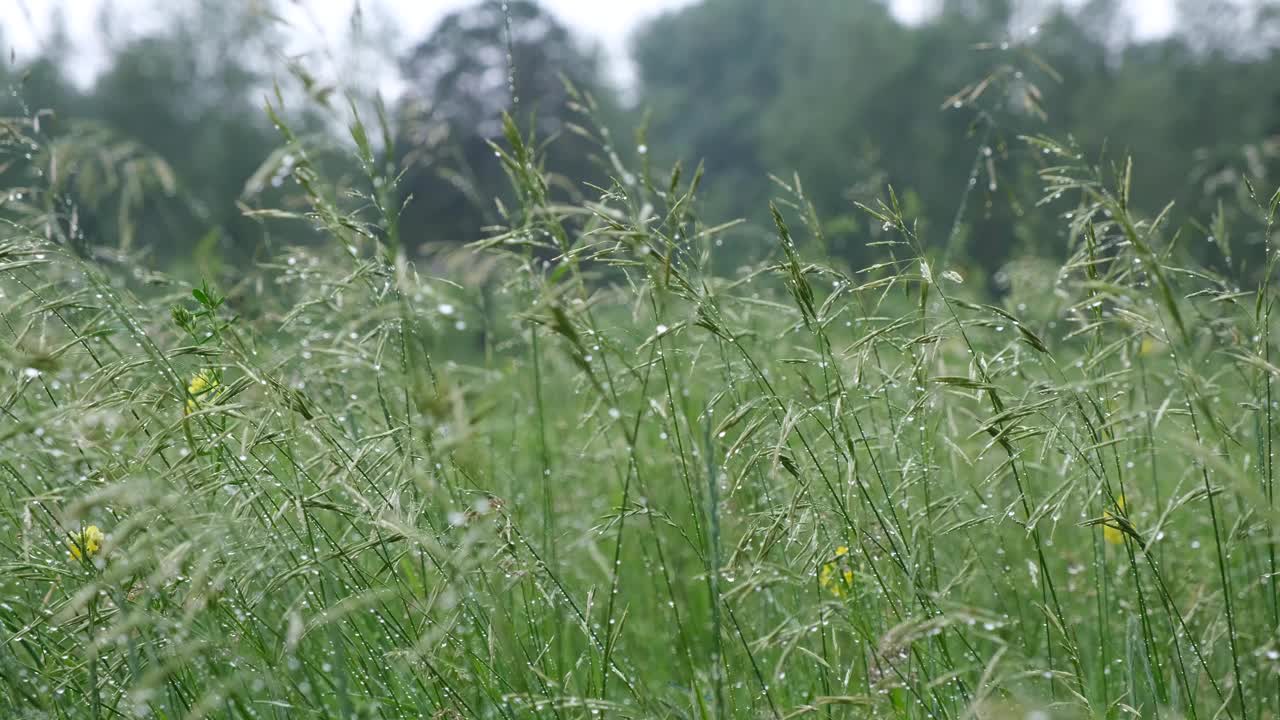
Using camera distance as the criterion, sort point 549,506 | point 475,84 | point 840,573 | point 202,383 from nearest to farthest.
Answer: point 840,573, point 202,383, point 549,506, point 475,84

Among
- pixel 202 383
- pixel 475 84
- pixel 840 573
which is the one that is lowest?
pixel 840 573

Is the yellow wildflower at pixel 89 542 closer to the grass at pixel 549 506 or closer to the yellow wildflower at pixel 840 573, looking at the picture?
the grass at pixel 549 506

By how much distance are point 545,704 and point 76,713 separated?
0.84 metres

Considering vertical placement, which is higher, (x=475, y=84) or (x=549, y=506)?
(x=475, y=84)

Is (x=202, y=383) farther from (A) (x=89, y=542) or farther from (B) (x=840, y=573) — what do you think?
(B) (x=840, y=573)

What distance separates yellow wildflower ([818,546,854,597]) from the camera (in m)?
1.53

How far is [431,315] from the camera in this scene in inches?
57.2

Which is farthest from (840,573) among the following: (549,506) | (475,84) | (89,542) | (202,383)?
(475,84)

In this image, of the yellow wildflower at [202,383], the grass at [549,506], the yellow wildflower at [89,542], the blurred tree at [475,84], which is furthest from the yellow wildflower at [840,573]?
the blurred tree at [475,84]

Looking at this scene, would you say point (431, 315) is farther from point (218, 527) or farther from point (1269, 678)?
point (1269, 678)

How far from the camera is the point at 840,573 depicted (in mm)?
1581

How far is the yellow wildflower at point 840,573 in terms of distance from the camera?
153 centimetres

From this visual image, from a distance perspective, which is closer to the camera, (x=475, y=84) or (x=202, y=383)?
(x=202, y=383)

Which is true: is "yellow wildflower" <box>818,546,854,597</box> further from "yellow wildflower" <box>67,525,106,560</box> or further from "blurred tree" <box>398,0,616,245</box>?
"blurred tree" <box>398,0,616,245</box>
